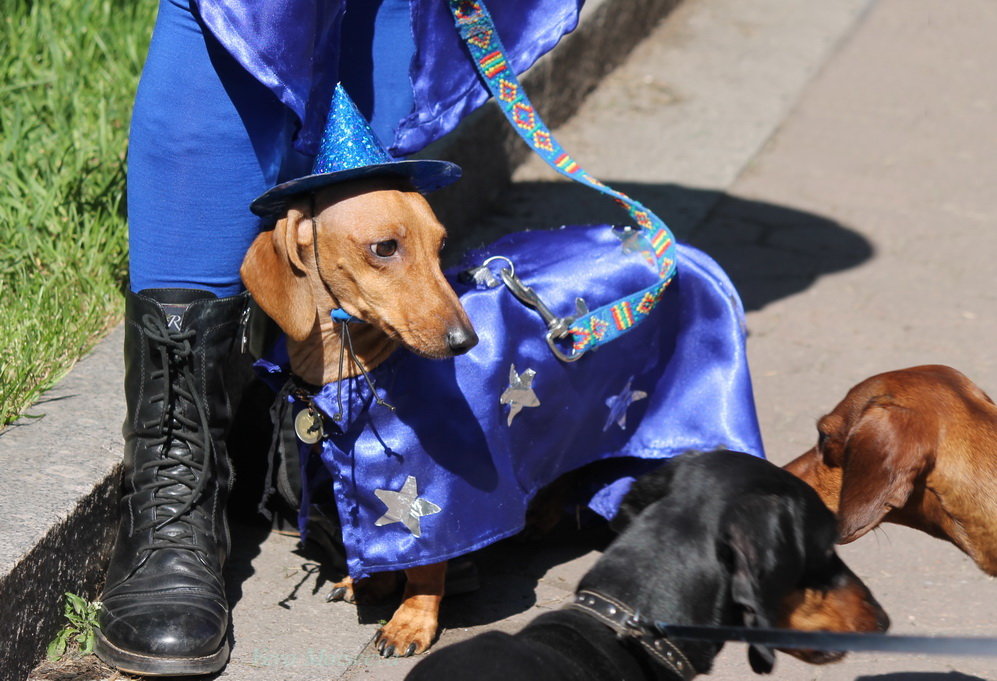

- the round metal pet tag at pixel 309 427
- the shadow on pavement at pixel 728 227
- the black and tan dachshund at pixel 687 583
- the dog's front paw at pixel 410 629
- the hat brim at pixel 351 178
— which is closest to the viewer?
the black and tan dachshund at pixel 687 583

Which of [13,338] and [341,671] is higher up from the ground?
[13,338]


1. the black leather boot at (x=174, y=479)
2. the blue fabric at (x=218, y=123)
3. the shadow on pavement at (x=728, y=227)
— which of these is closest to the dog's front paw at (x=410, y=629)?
the black leather boot at (x=174, y=479)

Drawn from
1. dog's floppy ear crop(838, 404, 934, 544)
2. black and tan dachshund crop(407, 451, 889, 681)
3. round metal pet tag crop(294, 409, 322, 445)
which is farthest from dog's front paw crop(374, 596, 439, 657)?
dog's floppy ear crop(838, 404, 934, 544)

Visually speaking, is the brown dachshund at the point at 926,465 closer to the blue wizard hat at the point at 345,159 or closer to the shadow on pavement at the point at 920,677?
the shadow on pavement at the point at 920,677

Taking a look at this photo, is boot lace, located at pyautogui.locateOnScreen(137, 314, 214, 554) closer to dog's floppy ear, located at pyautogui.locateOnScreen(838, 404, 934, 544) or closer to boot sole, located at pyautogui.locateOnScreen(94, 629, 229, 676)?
boot sole, located at pyautogui.locateOnScreen(94, 629, 229, 676)

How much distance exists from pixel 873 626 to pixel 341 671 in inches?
45.5

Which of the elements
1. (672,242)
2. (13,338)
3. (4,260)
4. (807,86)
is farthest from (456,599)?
(807,86)

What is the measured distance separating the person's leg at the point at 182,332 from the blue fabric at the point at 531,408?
218 millimetres

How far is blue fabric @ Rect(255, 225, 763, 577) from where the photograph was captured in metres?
2.75

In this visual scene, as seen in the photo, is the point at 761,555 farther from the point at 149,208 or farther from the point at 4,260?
the point at 4,260

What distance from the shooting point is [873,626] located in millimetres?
2459

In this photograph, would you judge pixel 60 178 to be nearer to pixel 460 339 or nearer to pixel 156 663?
pixel 156 663

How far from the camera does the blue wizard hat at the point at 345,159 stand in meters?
2.52

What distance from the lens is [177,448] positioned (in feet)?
9.34
